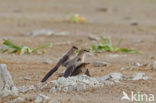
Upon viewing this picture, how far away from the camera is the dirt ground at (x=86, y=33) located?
5328mm

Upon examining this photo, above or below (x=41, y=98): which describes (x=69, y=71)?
below

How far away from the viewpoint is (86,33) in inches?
463

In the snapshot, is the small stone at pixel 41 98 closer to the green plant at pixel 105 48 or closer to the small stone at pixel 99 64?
the small stone at pixel 99 64

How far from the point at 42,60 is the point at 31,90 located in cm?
262

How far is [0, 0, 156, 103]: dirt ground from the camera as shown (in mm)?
5328

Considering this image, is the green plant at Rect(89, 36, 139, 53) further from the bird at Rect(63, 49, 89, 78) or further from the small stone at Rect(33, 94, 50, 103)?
the small stone at Rect(33, 94, 50, 103)

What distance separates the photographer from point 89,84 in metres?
5.17

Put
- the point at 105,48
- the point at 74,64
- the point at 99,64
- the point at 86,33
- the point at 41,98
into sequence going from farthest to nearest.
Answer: the point at 86,33 → the point at 105,48 → the point at 99,64 → the point at 74,64 → the point at 41,98

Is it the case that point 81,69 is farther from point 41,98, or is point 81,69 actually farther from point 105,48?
point 105,48

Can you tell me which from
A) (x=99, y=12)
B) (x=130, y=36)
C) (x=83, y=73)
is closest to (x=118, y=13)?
(x=99, y=12)

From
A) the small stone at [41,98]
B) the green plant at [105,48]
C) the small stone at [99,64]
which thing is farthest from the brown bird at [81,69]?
the green plant at [105,48]

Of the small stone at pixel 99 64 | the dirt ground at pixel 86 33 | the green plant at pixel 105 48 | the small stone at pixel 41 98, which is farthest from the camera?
the green plant at pixel 105 48

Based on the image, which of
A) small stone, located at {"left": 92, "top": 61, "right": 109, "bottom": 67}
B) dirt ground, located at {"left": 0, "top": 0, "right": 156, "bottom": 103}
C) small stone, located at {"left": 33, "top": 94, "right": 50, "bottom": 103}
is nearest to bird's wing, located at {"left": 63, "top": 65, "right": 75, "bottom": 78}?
dirt ground, located at {"left": 0, "top": 0, "right": 156, "bottom": 103}

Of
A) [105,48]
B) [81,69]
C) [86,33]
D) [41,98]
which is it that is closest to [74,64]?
[81,69]
